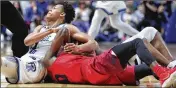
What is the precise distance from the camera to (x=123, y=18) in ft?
38.8

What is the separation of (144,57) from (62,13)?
46.4 inches

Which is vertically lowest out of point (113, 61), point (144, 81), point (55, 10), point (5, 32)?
point (5, 32)

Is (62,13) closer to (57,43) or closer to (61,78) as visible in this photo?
(57,43)

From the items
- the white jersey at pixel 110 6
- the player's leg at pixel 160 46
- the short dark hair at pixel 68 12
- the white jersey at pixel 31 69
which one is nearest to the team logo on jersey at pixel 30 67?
the white jersey at pixel 31 69

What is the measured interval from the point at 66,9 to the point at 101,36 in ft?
25.2

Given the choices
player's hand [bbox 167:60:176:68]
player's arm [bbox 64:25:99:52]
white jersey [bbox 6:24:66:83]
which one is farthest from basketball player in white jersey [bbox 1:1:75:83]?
player's hand [bbox 167:60:176:68]

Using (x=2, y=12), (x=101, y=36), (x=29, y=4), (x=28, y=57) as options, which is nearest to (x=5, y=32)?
(x=29, y=4)

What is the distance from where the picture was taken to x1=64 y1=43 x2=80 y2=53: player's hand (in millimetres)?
4004

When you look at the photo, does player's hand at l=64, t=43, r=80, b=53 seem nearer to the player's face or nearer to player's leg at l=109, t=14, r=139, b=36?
the player's face

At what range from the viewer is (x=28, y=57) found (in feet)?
13.7

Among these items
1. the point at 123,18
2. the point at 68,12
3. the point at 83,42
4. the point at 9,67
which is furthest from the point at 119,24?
the point at 123,18

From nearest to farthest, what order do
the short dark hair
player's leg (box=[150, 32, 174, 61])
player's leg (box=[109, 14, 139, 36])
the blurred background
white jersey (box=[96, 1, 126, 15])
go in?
player's leg (box=[150, 32, 174, 61]) → the short dark hair → white jersey (box=[96, 1, 126, 15]) → player's leg (box=[109, 14, 139, 36]) → the blurred background

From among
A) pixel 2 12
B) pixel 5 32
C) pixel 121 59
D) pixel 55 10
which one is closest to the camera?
pixel 121 59

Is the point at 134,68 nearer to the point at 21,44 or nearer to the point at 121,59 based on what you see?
the point at 121,59
